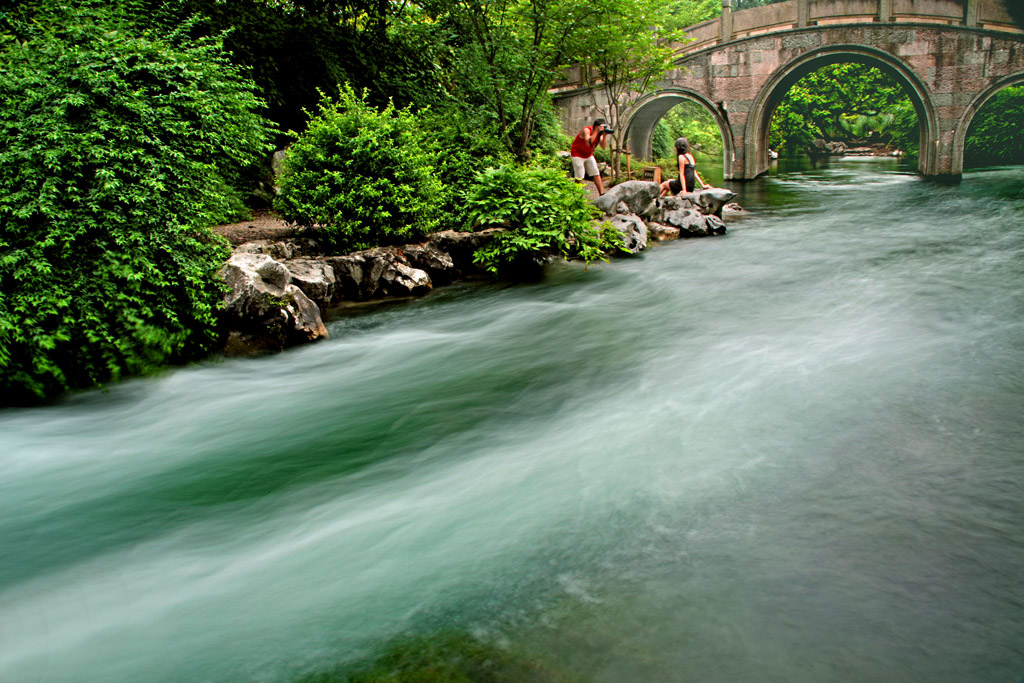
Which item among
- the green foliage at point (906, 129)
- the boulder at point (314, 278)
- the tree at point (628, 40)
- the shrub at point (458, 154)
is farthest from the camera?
the green foliage at point (906, 129)

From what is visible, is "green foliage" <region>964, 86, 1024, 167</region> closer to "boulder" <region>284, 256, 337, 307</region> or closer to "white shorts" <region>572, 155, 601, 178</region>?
"white shorts" <region>572, 155, 601, 178</region>

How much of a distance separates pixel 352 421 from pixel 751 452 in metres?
2.83

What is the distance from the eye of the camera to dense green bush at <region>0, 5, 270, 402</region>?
17.6ft

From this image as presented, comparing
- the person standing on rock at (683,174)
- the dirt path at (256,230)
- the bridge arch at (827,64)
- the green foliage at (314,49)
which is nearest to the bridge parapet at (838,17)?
the bridge arch at (827,64)

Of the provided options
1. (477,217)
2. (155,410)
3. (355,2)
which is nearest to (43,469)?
(155,410)

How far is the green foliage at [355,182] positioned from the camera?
9156 mm

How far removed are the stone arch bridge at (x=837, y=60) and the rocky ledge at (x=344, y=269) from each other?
454 inches

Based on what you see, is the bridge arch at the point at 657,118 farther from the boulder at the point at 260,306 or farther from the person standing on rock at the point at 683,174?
the boulder at the point at 260,306

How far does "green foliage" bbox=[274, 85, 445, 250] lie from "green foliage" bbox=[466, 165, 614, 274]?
98 centimetres

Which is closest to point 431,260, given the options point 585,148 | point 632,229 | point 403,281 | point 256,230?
point 403,281

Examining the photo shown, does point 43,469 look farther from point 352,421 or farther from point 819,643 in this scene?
point 819,643

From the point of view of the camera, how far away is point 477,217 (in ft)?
33.1

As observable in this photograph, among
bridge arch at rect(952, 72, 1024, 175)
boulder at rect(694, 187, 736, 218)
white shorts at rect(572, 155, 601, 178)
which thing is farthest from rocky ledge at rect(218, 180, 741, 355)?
bridge arch at rect(952, 72, 1024, 175)

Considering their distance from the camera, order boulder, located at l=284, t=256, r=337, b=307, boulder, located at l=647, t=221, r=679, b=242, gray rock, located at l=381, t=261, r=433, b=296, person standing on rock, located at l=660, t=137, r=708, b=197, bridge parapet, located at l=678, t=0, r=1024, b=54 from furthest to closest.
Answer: bridge parapet, located at l=678, t=0, r=1024, b=54, person standing on rock, located at l=660, t=137, r=708, b=197, boulder, located at l=647, t=221, r=679, b=242, gray rock, located at l=381, t=261, r=433, b=296, boulder, located at l=284, t=256, r=337, b=307
